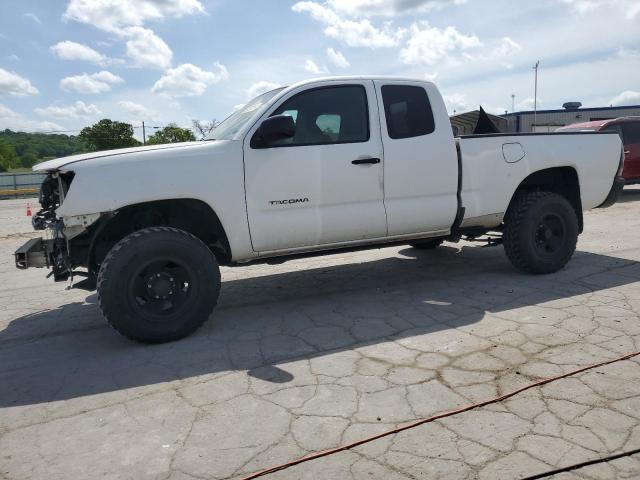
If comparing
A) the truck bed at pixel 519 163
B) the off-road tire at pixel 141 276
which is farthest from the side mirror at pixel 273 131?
the truck bed at pixel 519 163

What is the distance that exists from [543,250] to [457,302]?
4.71 ft

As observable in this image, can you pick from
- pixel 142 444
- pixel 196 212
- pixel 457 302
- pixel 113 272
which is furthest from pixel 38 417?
pixel 457 302

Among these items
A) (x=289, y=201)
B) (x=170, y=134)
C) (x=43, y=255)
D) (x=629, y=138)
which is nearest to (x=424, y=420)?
(x=289, y=201)

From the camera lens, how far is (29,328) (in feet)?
15.0

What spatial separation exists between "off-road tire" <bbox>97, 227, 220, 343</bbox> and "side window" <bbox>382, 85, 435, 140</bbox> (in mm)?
2031

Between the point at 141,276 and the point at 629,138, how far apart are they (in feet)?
39.9

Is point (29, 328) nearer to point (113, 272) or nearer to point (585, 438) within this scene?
point (113, 272)

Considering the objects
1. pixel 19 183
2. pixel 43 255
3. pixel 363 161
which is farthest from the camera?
pixel 19 183

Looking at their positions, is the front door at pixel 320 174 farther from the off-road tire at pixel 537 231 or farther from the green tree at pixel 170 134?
the green tree at pixel 170 134

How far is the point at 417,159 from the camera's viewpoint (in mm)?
4719

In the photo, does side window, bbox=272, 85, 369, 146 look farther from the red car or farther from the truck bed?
the red car

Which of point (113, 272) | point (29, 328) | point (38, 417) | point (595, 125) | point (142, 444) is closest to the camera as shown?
point (142, 444)

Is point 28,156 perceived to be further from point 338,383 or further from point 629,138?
point 338,383

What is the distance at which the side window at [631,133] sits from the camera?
1215 centimetres
